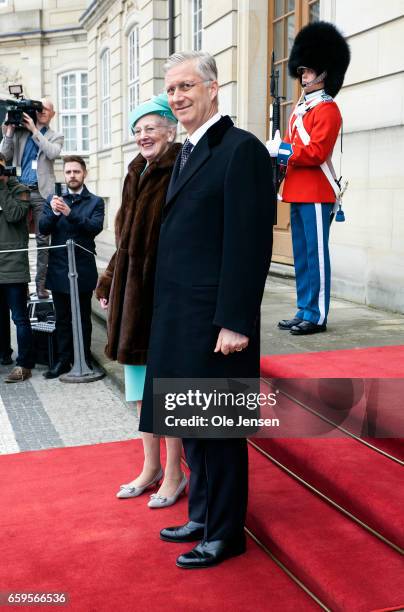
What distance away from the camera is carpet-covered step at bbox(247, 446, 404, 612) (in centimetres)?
235

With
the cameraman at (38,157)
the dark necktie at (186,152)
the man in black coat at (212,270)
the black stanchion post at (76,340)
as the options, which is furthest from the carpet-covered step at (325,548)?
the cameraman at (38,157)

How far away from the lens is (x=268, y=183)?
8.18 feet

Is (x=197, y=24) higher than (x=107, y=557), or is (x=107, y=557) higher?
(x=197, y=24)

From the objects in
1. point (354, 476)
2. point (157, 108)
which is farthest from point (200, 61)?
point (354, 476)

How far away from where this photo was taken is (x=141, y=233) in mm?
3033

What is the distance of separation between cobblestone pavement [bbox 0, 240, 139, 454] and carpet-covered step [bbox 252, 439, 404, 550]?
139cm

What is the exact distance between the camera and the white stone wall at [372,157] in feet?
19.8

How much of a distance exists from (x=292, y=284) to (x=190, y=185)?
5550 mm

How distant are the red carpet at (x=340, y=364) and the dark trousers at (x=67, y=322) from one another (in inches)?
74.5

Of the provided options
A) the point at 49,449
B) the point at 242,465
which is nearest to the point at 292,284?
the point at 49,449

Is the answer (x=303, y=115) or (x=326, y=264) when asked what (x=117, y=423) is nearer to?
(x=326, y=264)

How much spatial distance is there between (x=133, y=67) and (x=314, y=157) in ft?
40.3

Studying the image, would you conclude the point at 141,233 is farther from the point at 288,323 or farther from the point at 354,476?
the point at 288,323

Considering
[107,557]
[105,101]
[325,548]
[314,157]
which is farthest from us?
[105,101]
